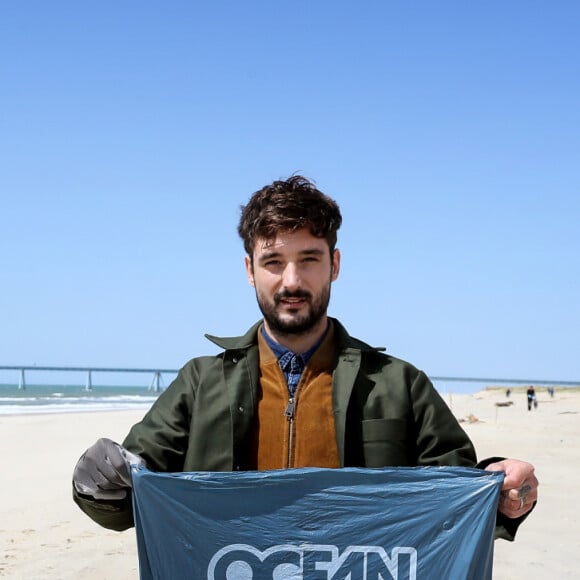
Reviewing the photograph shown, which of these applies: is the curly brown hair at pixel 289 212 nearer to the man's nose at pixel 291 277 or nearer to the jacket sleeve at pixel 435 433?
the man's nose at pixel 291 277

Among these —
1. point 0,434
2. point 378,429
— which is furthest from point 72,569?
point 0,434

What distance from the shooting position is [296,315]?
2.95 metres

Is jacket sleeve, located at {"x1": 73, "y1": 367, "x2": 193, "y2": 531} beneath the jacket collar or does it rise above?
beneath

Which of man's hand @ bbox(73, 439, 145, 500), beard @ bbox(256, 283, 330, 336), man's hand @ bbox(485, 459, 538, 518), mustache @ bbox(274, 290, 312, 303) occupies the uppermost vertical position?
mustache @ bbox(274, 290, 312, 303)

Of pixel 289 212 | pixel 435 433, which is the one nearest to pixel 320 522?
pixel 435 433

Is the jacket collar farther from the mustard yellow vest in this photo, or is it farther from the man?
the mustard yellow vest

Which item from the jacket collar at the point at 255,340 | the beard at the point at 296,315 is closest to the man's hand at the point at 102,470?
the jacket collar at the point at 255,340

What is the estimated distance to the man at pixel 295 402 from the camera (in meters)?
2.88

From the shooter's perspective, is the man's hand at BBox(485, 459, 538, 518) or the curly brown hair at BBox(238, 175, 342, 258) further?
the curly brown hair at BBox(238, 175, 342, 258)

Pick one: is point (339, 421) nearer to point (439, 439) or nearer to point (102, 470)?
point (439, 439)

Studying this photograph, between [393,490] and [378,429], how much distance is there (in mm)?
217

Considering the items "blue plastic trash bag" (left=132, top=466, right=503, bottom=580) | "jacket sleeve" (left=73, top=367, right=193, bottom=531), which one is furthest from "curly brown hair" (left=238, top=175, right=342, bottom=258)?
"blue plastic trash bag" (left=132, top=466, right=503, bottom=580)

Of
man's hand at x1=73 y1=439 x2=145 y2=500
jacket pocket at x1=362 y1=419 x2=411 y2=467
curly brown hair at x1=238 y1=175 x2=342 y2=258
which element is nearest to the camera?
man's hand at x1=73 y1=439 x2=145 y2=500

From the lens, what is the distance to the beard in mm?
Answer: 2949
